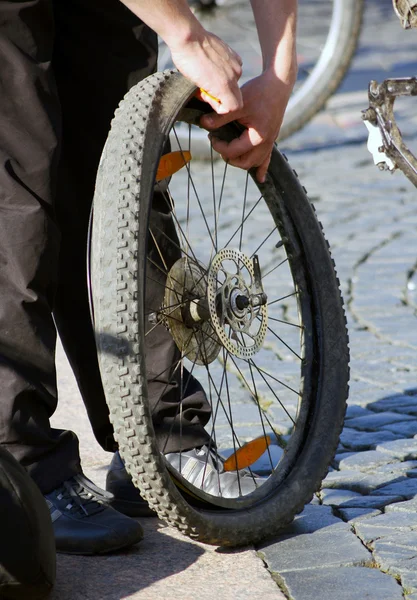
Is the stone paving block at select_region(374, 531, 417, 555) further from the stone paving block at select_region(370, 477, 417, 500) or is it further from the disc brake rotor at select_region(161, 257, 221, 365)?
the disc brake rotor at select_region(161, 257, 221, 365)

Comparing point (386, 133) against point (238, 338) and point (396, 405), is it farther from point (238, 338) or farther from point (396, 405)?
point (396, 405)

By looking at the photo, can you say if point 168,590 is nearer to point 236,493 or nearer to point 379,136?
point 236,493

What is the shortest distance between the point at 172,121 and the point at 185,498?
0.73 metres

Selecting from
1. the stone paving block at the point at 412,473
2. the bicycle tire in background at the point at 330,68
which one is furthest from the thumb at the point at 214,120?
the bicycle tire in background at the point at 330,68

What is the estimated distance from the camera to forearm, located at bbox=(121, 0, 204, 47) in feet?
6.79

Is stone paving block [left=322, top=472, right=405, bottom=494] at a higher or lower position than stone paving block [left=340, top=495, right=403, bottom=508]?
higher

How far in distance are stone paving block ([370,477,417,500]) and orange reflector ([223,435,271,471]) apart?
0.93 feet

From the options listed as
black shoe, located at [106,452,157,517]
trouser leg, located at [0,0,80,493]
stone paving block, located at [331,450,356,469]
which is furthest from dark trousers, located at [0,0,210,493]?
stone paving block, located at [331,450,356,469]

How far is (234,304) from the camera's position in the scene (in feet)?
7.63

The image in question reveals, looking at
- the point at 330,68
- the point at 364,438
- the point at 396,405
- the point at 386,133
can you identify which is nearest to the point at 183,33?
the point at 386,133

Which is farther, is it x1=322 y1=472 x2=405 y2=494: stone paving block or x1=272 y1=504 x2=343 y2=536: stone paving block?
x1=322 y1=472 x2=405 y2=494: stone paving block

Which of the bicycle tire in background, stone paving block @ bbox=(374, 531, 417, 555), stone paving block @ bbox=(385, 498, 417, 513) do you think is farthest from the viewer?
the bicycle tire in background

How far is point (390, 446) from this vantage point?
9.39 feet

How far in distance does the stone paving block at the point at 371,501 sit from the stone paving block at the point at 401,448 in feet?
0.98
